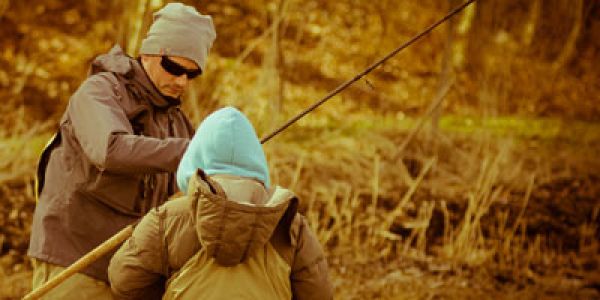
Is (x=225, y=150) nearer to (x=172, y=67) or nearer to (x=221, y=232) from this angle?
(x=221, y=232)

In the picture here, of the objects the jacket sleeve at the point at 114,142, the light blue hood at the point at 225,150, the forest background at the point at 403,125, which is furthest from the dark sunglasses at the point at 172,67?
the forest background at the point at 403,125

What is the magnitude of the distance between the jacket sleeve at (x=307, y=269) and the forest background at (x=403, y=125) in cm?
178

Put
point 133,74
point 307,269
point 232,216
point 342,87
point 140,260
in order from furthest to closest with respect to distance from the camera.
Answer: point 342,87 → point 133,74 → point 307,269 → point 140,260 → point 232,216

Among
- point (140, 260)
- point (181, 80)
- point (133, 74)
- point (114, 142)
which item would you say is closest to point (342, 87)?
point (181, 80)

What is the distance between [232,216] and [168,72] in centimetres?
79

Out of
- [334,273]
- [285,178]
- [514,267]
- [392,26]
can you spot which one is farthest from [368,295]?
[392,26]

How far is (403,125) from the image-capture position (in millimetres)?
9711

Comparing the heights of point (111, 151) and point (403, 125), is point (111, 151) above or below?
below

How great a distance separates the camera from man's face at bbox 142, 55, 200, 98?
2922 millimetres

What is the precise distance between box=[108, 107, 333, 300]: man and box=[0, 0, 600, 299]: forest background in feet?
6.19

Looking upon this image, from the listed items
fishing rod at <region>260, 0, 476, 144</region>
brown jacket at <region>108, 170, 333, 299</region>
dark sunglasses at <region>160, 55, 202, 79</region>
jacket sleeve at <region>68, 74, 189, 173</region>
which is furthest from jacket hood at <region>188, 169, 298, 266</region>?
dark sunglasses at <region>160, 55, 202, 79</region>

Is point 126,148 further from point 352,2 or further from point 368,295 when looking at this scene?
point 352,2

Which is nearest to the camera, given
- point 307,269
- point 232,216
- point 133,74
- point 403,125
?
point 232,216

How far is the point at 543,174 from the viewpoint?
8.59 m
